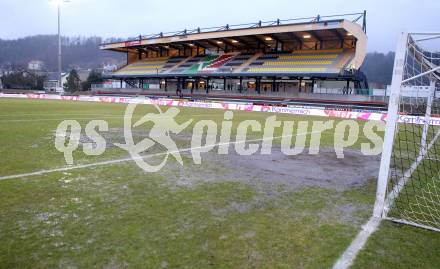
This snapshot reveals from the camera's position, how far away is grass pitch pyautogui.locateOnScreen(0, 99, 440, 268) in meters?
3.25

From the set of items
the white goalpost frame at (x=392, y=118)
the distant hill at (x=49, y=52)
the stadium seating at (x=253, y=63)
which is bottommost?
the white goalpost frame at (x=392, y=118)

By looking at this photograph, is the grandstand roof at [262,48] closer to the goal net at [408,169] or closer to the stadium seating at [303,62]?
the stadium seating at [303,62]

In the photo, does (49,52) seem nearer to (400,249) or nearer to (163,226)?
(163,226)

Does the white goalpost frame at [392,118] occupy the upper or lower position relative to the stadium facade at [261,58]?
lower

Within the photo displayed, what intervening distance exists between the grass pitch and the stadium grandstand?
102 feet

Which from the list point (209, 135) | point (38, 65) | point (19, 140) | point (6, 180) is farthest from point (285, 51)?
point (38, 65)

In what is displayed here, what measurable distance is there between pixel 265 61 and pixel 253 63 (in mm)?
1683

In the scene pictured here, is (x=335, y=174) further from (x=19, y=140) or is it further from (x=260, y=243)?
(x=19, y=140)

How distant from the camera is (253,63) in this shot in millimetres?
44844

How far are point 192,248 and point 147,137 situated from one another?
27.8 ft

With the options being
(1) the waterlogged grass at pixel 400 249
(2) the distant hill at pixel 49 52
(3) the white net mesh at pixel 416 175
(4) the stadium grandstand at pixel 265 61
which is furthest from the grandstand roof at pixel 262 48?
(2) the distant hill at pixel 49 52

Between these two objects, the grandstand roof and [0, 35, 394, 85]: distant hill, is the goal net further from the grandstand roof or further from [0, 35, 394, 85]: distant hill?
[0, 35, 394, 85]: distant hill

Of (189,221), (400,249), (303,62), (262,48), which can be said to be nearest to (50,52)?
(262,48)

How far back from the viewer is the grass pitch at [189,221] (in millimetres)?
3246
